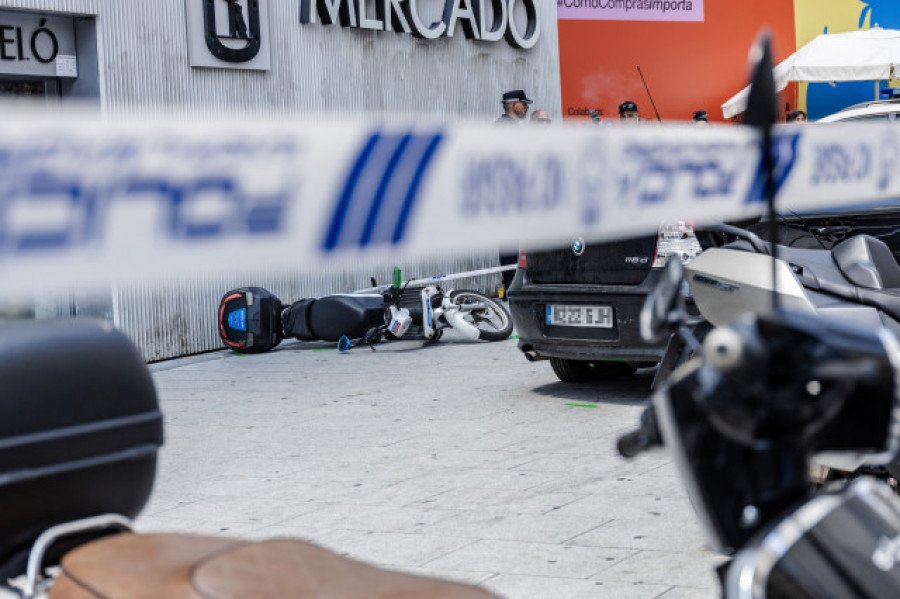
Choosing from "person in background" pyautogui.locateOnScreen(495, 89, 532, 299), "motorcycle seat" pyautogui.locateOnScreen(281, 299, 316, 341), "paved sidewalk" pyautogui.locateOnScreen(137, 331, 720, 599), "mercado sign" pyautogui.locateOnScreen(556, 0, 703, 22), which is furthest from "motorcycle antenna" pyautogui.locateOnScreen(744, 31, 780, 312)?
"mercado sign" pyautogui.locateOnScreen(556, 0, 703, 22)

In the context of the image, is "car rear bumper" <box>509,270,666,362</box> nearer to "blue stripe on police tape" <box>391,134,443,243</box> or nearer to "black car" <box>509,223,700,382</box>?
"black car" <box>509,223,700,382</box>

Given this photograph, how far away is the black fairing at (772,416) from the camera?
1.60 metres

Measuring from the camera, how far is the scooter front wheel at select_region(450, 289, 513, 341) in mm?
10617

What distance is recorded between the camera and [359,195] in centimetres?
220

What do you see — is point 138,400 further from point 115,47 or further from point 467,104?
point 467,104

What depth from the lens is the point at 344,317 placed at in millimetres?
10664

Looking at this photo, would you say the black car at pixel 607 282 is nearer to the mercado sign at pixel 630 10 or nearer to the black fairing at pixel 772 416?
the black fairing at pixel 772 416

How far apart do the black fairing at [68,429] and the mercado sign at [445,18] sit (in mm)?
10134

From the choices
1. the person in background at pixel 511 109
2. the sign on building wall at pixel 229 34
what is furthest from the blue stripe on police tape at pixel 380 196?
the person in background at pixel 511 109

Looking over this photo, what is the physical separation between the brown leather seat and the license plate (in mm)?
5294

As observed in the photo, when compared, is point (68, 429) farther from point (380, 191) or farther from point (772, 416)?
point (772, 416)

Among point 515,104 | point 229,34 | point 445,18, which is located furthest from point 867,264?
point 445,18

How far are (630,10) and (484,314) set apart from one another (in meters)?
8.14

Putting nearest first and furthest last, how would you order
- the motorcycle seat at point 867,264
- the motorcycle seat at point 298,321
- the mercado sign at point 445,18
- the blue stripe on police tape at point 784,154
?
1. the blue stripe on police tape at point 784,154
2. the motorcycle seat at point 867,264
3. the motorcycle seat at point 298,321
4. the mercado sign at point 445,18
